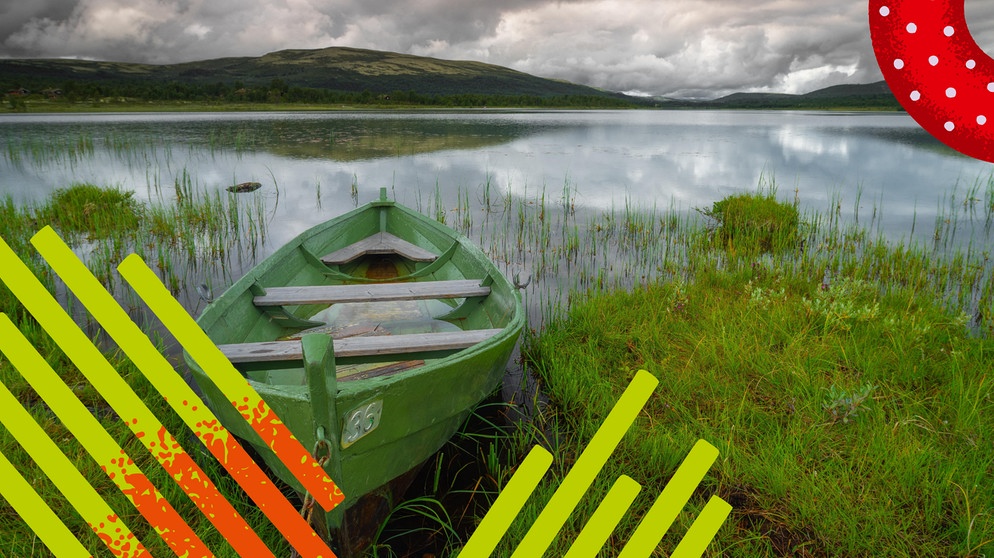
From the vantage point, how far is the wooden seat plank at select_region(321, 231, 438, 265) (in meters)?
6.77

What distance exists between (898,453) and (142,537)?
4705mm

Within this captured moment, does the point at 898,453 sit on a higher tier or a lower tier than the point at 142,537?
higher

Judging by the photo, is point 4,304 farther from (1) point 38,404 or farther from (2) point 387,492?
(2) point 387,492

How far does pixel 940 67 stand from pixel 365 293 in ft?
14.4

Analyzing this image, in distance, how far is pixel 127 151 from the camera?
1917 centimetres

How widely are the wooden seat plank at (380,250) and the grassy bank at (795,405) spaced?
6.48ft

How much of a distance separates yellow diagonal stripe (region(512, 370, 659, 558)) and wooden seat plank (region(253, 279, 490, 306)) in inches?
144

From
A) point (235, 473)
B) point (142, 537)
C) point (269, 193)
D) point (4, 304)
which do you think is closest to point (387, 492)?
point (142, 537)

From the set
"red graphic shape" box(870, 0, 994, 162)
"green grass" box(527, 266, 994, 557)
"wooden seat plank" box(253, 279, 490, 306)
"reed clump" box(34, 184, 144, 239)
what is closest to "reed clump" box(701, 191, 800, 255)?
"green grass" box(527, 266, 994, 557)

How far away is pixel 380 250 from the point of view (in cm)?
721

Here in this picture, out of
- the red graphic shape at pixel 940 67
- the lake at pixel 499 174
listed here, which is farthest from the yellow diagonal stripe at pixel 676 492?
the lake at pixel 499 174

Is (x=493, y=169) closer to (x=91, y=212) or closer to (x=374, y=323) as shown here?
(x=91, y=212)

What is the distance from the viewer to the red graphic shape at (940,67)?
1305mm

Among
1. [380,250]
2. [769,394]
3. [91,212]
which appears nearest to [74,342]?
[769,394]
